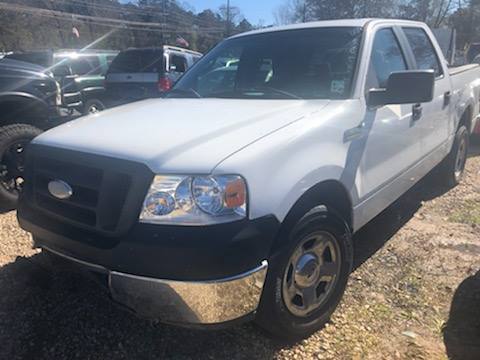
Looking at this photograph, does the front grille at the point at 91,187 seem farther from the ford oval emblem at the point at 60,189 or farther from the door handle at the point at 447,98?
the door handle at the point at 447,98

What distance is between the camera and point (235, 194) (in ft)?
6.87

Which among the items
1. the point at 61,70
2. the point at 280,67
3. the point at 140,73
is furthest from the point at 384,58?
the point at 61,70

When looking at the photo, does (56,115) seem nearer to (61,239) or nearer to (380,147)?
(61,239)

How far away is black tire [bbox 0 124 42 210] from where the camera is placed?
442 centimetres

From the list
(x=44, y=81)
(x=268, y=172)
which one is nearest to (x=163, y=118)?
(x=268, y=172)

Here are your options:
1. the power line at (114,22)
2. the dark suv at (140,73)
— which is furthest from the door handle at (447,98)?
the power line at (114,22)

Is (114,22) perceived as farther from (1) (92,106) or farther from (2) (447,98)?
(2) (447,98)

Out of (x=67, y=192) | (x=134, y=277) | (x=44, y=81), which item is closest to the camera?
(x=134, y=277)

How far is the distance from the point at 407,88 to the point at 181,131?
150 centimetres

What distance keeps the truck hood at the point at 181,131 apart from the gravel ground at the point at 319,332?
2.86 ft

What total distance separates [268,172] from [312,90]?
1.12 meters

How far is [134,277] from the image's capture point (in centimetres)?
207

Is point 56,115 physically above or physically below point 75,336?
above

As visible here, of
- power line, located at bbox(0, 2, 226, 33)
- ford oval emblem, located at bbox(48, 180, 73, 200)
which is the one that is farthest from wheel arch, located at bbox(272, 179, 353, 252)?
power line, located at bbox(0, 2, 226, 33)
